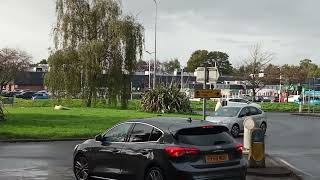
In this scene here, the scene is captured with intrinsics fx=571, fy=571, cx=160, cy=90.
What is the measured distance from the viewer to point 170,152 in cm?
947

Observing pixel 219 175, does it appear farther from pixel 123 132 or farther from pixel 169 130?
pixel 123 132

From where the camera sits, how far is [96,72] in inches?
1845

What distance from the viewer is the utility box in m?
13.9

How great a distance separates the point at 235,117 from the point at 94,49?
2189 centimetres

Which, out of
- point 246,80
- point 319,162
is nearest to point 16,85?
point 246,80

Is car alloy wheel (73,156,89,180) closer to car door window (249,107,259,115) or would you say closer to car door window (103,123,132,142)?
car door window (103,123,132,142)

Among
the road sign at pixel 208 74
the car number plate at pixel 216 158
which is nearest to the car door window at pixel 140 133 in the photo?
the car number plate at pixel 216 158

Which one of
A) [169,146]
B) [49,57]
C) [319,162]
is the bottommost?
[319,162]

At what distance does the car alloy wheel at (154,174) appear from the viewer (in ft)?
31.6

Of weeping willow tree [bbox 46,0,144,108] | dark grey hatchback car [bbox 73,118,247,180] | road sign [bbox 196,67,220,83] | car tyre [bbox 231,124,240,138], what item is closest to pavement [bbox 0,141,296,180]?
dark grey hatchback car [bbox 73,118,247,180]

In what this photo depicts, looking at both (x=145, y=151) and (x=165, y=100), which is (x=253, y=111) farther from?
(x=145, y=151)

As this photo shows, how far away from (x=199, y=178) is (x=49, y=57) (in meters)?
39.8

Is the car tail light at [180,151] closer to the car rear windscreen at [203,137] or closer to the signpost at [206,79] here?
the car rear windscreen at [203,137]

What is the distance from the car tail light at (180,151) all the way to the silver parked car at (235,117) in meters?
16.2
